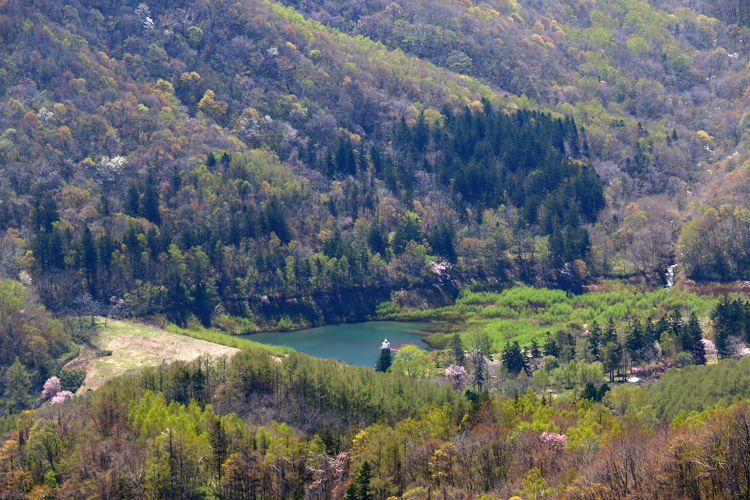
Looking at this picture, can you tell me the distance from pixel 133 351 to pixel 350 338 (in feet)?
121

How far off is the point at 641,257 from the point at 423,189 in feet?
157

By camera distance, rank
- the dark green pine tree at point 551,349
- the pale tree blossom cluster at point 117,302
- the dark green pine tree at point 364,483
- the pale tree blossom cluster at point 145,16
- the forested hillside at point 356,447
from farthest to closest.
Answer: the pale tree blossom cluster at point 145,16 < the pale tree blossom cluster at point 117,302 < the dark green pine tree at point 551,349 < the dark green pine tree at point 364,483 < the forested hillside at point 356,447

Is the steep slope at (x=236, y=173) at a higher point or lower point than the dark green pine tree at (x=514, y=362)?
higher

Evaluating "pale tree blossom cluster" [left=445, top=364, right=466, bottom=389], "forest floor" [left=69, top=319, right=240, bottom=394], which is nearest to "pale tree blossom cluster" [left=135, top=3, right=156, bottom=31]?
"forest floor" [left=69, top=319, right=240, bottom=394]

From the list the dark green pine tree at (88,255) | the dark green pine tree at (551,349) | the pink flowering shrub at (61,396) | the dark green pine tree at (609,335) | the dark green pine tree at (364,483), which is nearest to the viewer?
the dark green pine tree at (364,483)

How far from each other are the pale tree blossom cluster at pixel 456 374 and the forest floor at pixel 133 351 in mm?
29109

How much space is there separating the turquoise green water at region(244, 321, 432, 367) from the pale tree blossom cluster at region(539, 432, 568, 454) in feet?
164

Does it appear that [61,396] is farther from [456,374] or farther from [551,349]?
[551,349]

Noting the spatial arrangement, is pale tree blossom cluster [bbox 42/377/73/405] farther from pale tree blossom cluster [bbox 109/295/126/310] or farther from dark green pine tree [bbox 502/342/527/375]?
dark green pine tree [bbox 502/342/527/375]

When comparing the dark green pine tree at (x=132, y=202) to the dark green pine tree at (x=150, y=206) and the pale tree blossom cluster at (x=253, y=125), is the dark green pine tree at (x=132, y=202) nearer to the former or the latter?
the dark green pine tree at (x=150, y=206)

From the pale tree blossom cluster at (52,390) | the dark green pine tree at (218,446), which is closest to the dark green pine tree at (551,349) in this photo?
the dark green pine tree at (218,446)

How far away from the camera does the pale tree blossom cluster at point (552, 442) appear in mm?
67688

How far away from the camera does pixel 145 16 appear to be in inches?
7628

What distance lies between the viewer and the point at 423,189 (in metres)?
176
